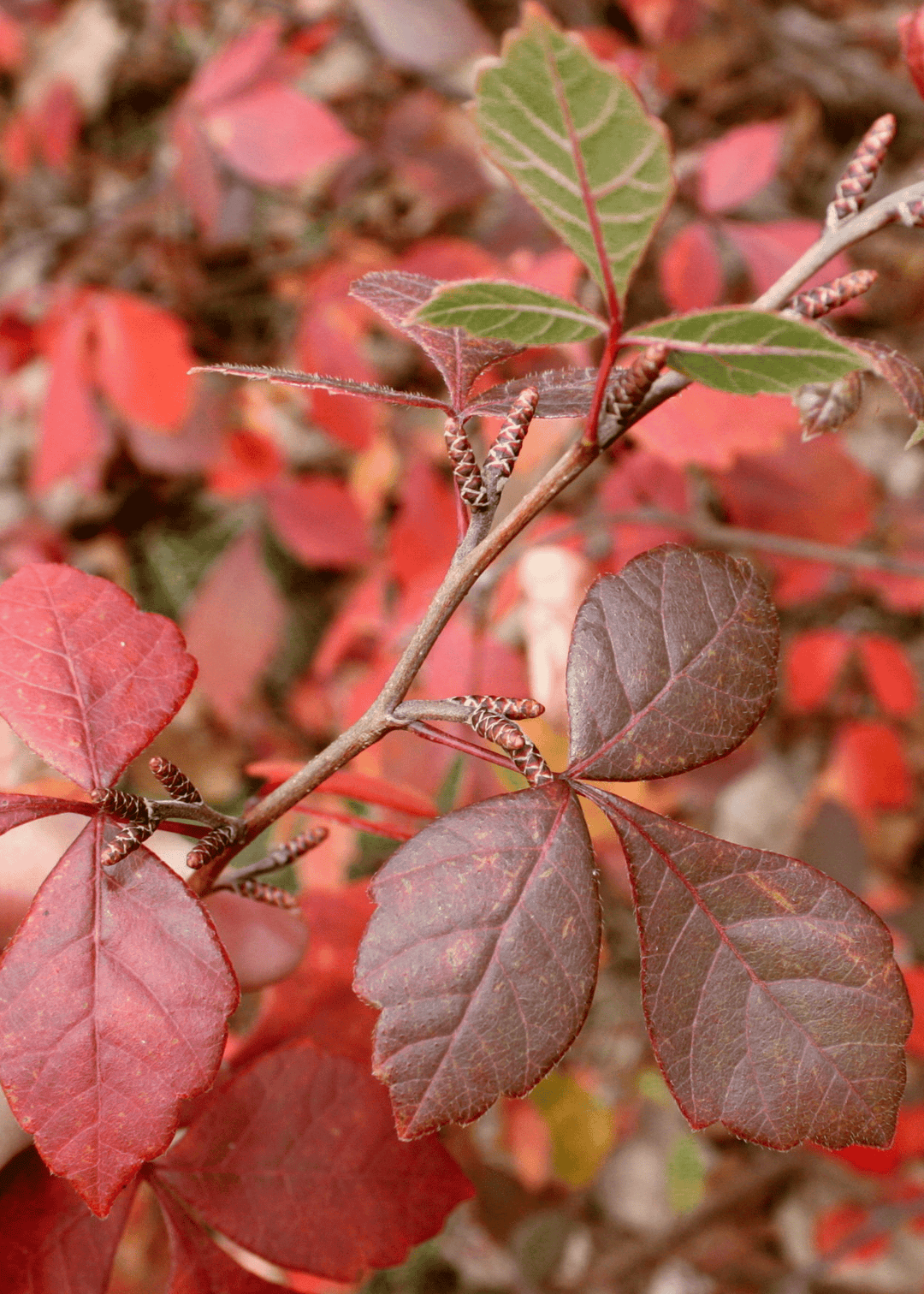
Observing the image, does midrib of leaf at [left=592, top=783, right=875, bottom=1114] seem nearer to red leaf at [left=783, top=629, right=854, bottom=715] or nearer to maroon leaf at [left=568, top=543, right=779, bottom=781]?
maroon leaf at [left=568, top=543, right=779, bottom=781]

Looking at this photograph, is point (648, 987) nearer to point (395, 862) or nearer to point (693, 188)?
point (395, 862)

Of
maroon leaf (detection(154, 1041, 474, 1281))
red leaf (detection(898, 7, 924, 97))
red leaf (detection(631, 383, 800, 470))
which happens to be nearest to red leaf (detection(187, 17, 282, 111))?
red leaf (detection(631, 383, 800, 470))

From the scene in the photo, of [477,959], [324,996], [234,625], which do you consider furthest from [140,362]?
[477,959]

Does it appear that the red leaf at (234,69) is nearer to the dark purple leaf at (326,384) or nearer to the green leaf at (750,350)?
the dark purple leaf at (326,384)

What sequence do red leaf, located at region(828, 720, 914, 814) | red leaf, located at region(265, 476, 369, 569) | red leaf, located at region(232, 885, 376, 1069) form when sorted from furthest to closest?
1. red leaf, located at region(265, 476, 369, 569)
2. red leaf, located at region(828, 720, 914, 814)
3. red leaf, located at region(232, 885, 376, 1069)

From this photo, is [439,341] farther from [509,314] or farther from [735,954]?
[735,954]

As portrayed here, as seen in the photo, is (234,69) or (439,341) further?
(234,69)

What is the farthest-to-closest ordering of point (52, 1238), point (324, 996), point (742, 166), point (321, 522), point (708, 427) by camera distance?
point (321, 522) < point (742, 166) < point (708, 427) < point (324, 996) < point (52, 1238)

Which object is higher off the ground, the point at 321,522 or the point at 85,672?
the point at 85,672
